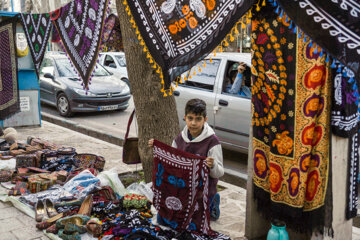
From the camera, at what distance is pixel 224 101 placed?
6.04 metres

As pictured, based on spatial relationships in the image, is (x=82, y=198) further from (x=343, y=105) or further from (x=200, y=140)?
(x=343, y=105)

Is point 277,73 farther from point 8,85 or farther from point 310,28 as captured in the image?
point 8,85

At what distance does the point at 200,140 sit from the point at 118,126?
261 inches

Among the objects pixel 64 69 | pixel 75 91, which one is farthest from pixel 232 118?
pixel 64 69

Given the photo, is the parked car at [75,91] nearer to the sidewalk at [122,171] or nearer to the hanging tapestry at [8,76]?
the hanging tapestry at [8,76]

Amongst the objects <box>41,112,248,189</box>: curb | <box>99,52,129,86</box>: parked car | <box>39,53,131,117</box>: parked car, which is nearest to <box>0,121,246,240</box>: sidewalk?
<box>41,112,248,189</box>: curb

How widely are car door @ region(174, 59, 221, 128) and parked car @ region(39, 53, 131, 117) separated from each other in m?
4.14

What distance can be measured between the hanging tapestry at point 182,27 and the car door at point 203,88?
293 cm

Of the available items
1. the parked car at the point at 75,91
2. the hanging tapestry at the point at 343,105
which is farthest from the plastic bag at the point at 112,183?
the parked car at the point at 75,91

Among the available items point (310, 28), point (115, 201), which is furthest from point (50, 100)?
point (310, 28)

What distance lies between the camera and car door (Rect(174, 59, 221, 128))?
6246 mm

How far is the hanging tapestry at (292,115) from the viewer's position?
106 inches

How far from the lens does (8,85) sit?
Answer: 25.6ft

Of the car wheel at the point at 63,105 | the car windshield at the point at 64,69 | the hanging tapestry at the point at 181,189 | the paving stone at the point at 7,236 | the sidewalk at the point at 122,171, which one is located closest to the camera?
the hanging tapestry at the point at 181,189
